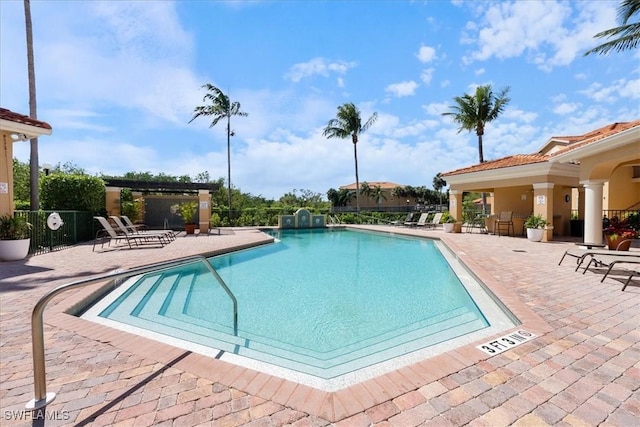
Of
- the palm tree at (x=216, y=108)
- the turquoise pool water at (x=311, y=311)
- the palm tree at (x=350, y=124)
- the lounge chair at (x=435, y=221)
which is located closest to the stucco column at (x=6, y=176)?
the turquoise pool water at (x=311, y=311)

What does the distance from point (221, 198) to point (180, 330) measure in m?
32.6

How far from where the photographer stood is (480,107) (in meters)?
24.2

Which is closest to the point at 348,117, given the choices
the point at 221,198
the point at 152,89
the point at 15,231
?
the point at 221,198

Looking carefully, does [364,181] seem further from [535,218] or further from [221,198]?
[535,218]

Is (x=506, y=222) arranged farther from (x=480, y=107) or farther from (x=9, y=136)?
(x=9, y=136)

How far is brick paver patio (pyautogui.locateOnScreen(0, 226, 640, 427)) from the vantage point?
217 cm

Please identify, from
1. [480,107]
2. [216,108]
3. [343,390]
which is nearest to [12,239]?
[343,390]

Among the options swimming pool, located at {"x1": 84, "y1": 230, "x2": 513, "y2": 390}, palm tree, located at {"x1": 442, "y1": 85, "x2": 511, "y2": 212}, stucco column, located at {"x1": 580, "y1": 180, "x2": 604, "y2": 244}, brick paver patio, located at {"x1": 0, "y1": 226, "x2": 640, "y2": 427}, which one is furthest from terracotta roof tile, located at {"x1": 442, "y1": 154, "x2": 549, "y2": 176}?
brick paver patio, located at {"x1": 0, "y1": 226, "x2": 640, "y2": 427}

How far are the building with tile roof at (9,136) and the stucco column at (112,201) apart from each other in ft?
22.9

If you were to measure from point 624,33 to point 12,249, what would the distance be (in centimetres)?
2530

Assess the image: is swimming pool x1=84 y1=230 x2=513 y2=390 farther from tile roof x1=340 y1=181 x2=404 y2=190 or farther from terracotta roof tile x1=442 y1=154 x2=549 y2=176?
tile roof x1=340 y1=181 x2=404 y2=190

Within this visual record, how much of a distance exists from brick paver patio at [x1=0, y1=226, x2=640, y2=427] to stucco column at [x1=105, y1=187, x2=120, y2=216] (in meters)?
14.4

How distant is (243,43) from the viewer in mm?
13516

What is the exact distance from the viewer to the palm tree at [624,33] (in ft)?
45.0
